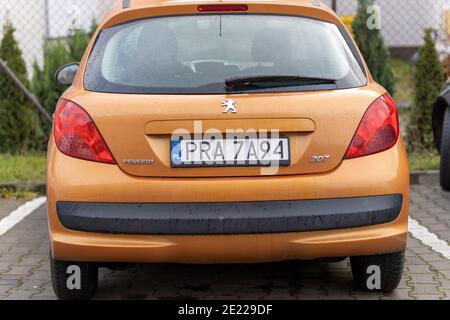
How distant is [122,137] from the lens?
447 centimetres

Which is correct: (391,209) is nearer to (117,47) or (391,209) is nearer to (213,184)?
(213,184)

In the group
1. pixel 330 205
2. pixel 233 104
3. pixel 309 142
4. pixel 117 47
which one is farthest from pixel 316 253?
pixel 117 47

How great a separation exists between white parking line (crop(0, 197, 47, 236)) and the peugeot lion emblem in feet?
10.2

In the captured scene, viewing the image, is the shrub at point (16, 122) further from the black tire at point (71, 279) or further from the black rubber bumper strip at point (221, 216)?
the black rubber bumper strip at point (221, 216)

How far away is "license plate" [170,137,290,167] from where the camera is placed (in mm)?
4414

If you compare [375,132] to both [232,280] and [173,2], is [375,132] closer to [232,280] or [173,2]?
[173,2]

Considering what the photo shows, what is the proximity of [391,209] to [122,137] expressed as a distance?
1318mm

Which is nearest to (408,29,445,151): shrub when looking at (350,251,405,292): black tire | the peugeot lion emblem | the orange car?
(350,251,405,292): black tire

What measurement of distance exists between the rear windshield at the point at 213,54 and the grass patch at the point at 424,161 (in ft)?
14.4

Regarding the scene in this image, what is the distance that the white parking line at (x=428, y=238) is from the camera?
6.18m

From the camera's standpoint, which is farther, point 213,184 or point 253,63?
point 253,63

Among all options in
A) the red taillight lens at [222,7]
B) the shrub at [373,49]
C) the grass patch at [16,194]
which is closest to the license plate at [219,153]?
the red taillight lens at [222,7]

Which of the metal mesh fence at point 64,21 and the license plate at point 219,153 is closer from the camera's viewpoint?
the license plate at point 219,153

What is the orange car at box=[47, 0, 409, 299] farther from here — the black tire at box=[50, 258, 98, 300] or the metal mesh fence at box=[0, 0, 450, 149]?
the metal mesh fence at box=[0, 0, 450, 149]
